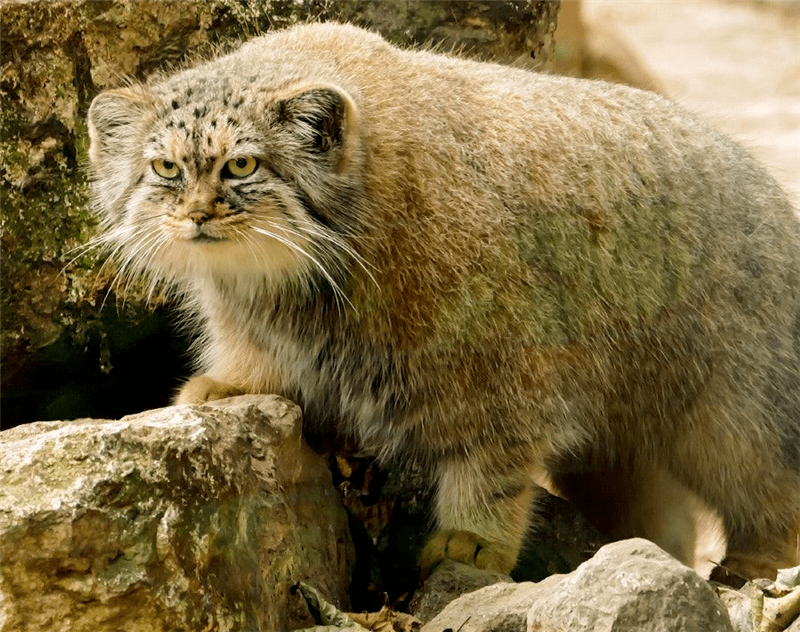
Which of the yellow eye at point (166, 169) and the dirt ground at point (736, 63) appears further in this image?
the dirt ground at point (736, 63)

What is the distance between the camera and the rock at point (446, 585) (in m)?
3.46

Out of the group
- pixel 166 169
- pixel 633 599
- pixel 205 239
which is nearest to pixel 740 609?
pixel 633 599

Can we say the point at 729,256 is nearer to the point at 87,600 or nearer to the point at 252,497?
the point at 252,497

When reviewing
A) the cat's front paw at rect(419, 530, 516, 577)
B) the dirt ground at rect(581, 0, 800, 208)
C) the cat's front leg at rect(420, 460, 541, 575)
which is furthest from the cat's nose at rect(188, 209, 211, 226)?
the dirt ground at rect(581, 0, 800, 208)

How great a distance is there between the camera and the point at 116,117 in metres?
3.65

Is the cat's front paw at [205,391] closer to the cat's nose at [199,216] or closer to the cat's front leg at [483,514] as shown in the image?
the cat's front leg at [483,514]

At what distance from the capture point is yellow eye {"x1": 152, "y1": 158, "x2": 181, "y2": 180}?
11.0 feet

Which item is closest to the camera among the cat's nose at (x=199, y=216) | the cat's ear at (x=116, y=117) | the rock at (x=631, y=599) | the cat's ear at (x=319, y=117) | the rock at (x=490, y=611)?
the rock at (x=631, y=599)

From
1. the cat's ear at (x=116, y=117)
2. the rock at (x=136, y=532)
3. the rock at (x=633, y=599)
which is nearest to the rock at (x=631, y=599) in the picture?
the rock at (x=633, y=599)

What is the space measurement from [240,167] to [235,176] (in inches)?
1.1

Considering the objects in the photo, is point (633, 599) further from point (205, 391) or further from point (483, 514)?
point (205, 391)

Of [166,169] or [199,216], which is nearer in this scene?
[199,216]

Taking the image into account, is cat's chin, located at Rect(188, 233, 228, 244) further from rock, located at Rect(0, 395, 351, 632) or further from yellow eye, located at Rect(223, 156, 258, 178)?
rock, located at Rect(0, 395, 351, 632)

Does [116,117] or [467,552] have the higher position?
[116,117]
